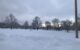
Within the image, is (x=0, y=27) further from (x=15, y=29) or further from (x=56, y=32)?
(x=56, y=32)

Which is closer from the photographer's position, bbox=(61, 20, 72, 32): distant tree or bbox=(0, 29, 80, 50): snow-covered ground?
bbox=(0, 29, 80, 50): snow-covered ground

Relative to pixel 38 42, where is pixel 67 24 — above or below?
above

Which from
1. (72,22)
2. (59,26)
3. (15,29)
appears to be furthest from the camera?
(15,29)

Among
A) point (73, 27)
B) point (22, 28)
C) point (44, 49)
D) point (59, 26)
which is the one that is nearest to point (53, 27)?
point (59, 26)

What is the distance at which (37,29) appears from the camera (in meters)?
6.12

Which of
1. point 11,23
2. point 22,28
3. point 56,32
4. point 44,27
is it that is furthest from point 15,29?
point 56,32

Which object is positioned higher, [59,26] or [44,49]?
[59,26]

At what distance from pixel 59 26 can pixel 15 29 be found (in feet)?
5.68

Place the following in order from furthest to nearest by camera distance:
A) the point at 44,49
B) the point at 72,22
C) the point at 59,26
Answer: the point at 59,26 → the point at 72,22 → the point at 44,49

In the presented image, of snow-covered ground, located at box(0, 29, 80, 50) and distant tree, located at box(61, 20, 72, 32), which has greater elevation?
distant tree, located at box(61, 20, 72, 32)

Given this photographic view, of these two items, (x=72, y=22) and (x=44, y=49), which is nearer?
(x=44, y=49)

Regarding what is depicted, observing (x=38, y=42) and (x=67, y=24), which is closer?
(x=38, y=42)

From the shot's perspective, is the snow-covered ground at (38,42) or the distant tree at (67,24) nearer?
the snow-covered ground at (38,42)

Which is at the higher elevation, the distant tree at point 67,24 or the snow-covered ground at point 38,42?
the distant tree at point 67,24
